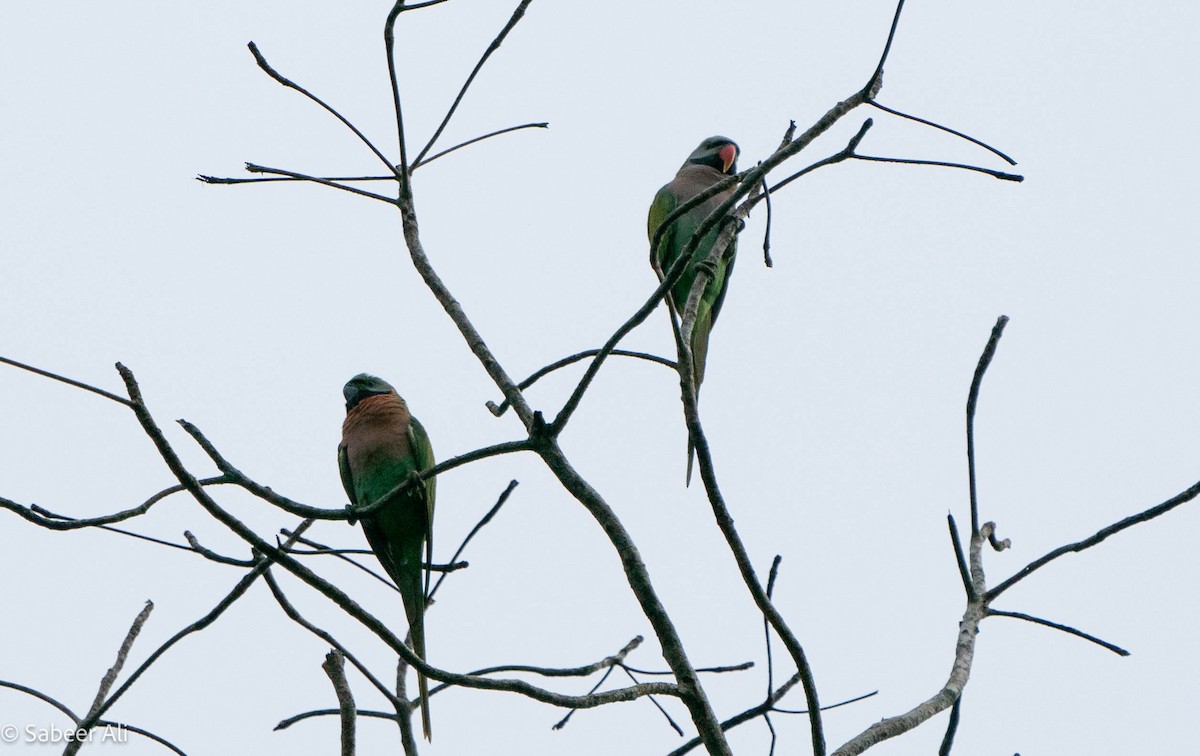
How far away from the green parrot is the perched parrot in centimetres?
130

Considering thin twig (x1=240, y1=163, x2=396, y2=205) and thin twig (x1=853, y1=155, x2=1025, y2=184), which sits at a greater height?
thin twig (x1=240, y1=163, x2=396, y2=205)

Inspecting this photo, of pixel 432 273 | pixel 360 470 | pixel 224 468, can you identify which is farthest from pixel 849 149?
pixel 360 470

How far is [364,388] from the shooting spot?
5.70 metres

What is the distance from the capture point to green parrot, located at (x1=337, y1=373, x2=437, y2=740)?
477cm

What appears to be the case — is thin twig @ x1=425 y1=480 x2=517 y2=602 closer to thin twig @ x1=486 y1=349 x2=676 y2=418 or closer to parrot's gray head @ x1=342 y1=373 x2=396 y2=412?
thin twig @ x1=486 y1=349 x2=676 y2=418

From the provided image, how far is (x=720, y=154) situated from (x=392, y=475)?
268cm

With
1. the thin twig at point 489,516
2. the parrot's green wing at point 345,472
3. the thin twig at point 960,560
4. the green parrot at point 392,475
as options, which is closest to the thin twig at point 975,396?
the thin twig at point 960,560

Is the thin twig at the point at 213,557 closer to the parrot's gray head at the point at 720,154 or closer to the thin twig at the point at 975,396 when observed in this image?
the thin twig at the point at 975,396

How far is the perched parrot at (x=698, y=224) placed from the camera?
501 centimetres

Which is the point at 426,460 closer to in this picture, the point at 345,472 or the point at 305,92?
the point at 345,472

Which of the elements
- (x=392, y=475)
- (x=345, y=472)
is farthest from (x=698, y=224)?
(x=345, y=472)

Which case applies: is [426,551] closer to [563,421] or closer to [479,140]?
[479,140]

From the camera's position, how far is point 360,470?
5172mm

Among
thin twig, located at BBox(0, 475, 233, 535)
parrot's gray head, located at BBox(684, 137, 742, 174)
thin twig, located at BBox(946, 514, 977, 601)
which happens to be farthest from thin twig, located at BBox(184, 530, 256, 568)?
parrot's gray head, located at BBox(684, 137, 742, 174)
